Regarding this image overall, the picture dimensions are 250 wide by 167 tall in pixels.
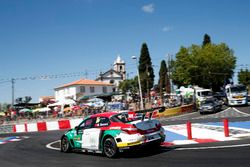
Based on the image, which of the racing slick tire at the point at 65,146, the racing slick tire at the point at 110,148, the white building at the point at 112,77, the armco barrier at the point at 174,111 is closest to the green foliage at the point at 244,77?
the white building at the point at 112,77

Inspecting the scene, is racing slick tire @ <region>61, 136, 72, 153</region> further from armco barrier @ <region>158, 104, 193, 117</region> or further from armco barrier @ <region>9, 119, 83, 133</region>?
armco barrier @ <region>158, 104, 193, 117</region>

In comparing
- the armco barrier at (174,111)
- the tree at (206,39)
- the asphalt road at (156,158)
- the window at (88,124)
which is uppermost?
the tree at (206,39)

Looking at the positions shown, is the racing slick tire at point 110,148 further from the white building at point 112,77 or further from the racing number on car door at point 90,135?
the white building at point 112,77

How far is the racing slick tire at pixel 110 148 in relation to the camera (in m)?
10.6

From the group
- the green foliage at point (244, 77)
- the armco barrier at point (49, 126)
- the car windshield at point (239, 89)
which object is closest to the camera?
the armco barrier at point (49, 126)

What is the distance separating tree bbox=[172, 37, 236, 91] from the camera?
73.5 meters

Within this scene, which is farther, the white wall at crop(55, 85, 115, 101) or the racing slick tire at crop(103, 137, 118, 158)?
the white wall at crop(55, 85, 115, 101)

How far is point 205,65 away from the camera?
243 feet

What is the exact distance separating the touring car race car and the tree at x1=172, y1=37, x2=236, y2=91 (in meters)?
62.8

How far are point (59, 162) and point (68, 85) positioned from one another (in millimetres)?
82947

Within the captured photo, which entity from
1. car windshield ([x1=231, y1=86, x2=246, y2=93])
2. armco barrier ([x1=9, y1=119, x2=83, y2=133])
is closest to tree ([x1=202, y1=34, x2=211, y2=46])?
car windshield ([x1=231, y1=86, x2=246, y2=93])

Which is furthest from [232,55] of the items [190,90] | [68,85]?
[68,85]

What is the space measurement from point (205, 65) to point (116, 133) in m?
66.1

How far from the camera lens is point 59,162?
Result: 1053 cm
